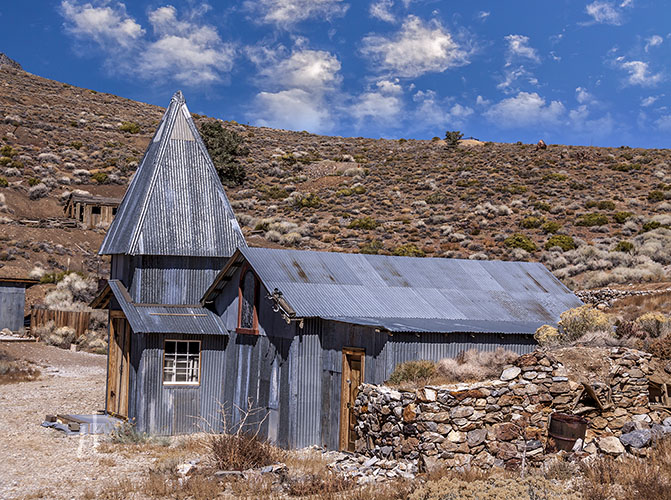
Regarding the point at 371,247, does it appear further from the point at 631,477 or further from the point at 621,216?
the point at 631,477

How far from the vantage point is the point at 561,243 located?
3906cm

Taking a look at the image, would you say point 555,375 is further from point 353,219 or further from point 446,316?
point 353,219

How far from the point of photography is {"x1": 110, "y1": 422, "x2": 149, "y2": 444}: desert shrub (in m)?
15.6

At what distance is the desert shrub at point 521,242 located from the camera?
39425mm

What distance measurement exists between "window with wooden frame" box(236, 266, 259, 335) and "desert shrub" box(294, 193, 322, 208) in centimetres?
3621

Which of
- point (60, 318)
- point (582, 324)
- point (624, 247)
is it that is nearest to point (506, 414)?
point (582, 324)

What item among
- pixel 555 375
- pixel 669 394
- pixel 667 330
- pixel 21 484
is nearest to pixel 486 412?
pixel 555 375

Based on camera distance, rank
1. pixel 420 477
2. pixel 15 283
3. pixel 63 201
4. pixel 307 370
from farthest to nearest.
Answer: pixel 63 201
pixel 15 283
pixel 307 370
pixel 420 477

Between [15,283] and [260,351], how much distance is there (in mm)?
19972

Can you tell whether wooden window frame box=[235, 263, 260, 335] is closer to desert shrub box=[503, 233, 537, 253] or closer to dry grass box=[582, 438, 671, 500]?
dry grass box=[582, 438, 671, 500]

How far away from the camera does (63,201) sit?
2036 inches

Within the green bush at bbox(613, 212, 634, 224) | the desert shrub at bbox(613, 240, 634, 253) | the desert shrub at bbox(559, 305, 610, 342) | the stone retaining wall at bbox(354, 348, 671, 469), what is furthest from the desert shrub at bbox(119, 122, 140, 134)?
the stone retaining wall at bbox(354, 348, 671, 469)

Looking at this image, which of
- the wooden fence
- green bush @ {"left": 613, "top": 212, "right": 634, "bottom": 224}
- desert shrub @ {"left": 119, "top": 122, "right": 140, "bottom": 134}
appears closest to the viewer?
the wooden fence

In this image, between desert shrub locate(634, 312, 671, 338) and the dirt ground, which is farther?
desert shrub locate(634, 312, 671, 338)
